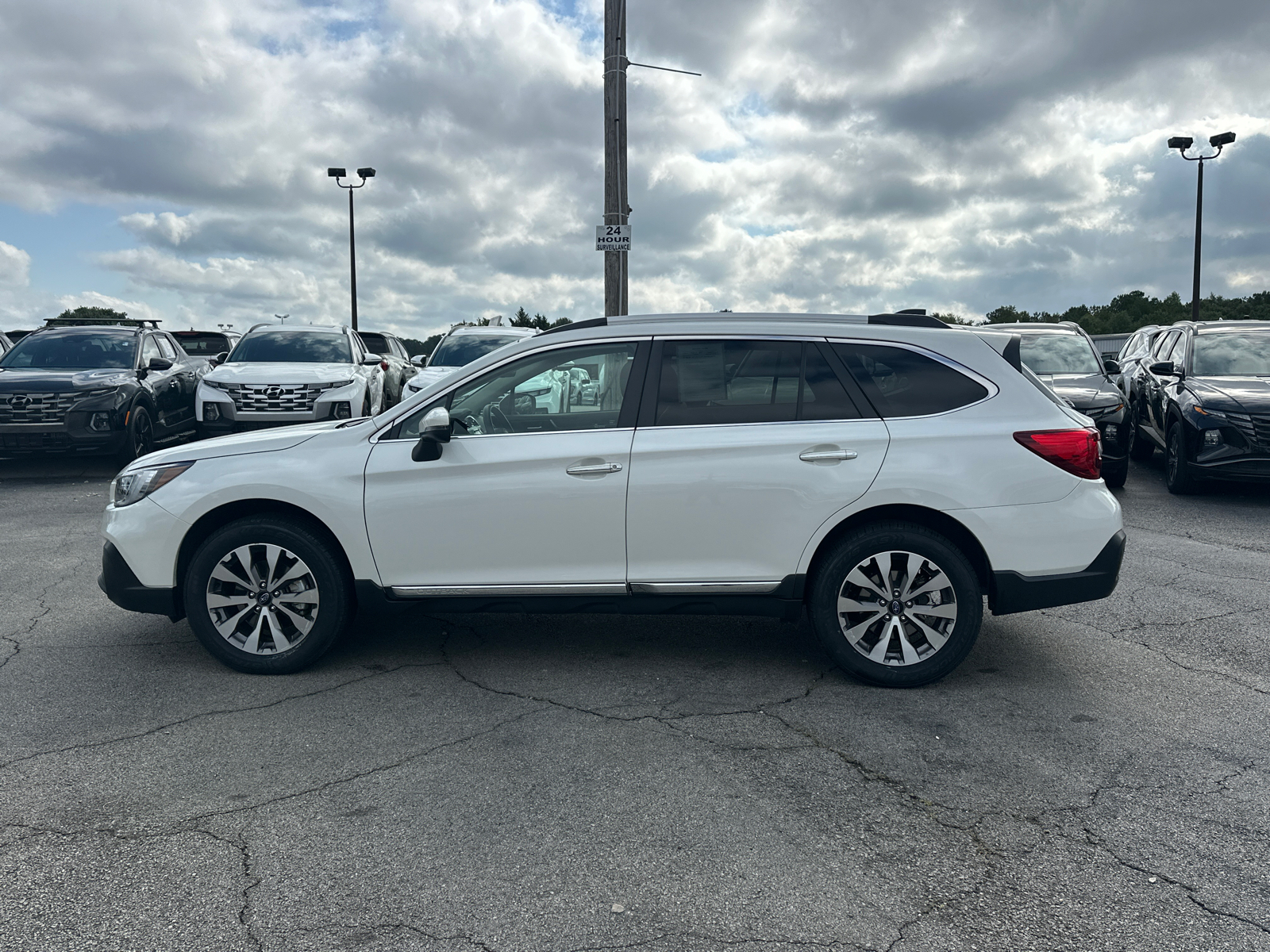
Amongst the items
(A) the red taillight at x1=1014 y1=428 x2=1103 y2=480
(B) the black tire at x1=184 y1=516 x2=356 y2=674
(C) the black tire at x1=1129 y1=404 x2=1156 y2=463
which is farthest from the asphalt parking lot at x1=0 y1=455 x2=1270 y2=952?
(C) the black tire at x1=1129 y1=404 x2=1156 y2=463

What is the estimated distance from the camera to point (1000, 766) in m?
3.87

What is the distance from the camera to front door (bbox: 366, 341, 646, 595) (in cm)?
474

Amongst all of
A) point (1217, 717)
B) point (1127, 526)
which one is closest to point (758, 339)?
point (1217, 717)

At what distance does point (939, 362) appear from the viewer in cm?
482

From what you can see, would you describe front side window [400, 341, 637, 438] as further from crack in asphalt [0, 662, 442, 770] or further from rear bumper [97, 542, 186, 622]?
rear bumper [97, 542, 186, 622]

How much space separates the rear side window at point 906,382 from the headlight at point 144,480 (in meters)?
3.29

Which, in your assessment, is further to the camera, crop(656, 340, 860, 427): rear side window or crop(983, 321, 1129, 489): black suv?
crop(983, 321, 1129, 489): black suv

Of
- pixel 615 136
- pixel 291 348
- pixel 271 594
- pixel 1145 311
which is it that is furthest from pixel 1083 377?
pixel 1145 311

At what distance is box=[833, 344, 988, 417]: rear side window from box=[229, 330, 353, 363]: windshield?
10473 mm

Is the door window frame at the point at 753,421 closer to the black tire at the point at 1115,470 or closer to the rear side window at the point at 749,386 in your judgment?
the rear side window at the point at 749,386

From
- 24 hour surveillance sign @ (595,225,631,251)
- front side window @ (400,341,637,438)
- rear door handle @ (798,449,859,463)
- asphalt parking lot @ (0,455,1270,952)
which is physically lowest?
asphalt parking lot @ (0,455,1270,952)

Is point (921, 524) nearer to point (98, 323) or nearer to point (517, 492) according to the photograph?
point (517, 492)

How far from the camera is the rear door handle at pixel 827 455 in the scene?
4.67m

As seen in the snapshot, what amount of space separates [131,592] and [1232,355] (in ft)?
37.6
